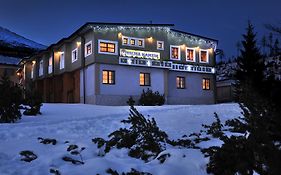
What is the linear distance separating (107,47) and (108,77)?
2667 millimetres

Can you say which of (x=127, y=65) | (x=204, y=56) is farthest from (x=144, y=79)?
(x=204, y=56)

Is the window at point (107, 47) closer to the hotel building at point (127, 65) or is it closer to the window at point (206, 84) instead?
the hotel building at point (127, 65)

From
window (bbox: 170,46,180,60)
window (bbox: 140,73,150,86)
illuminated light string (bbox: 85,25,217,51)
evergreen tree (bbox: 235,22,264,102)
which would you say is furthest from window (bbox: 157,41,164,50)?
evergreen tree (bbox: 235,22,264,102)

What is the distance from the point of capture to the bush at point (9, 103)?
14484 millimetres

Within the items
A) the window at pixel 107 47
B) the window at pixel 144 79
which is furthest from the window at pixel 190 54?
the window at pixel 107 47

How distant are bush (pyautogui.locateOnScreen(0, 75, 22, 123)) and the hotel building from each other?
13.8m

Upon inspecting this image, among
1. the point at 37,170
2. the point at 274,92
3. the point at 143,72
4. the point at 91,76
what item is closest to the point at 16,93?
the point at 37,170

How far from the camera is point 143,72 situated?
32.3m

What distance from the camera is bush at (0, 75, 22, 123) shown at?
47.5 ft

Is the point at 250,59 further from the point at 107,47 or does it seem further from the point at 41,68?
the point at 41,68

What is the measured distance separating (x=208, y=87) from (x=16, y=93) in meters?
25.4

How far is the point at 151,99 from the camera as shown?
30078mm

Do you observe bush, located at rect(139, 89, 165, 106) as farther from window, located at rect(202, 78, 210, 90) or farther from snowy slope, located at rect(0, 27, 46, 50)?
snowy slope, located at rect(0, 27, 46, 50)

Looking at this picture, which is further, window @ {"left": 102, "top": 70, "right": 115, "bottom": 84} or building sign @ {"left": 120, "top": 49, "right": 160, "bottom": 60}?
building sign @ {"left": 120, "top": 49, "right": 160, "bottom": 60}
